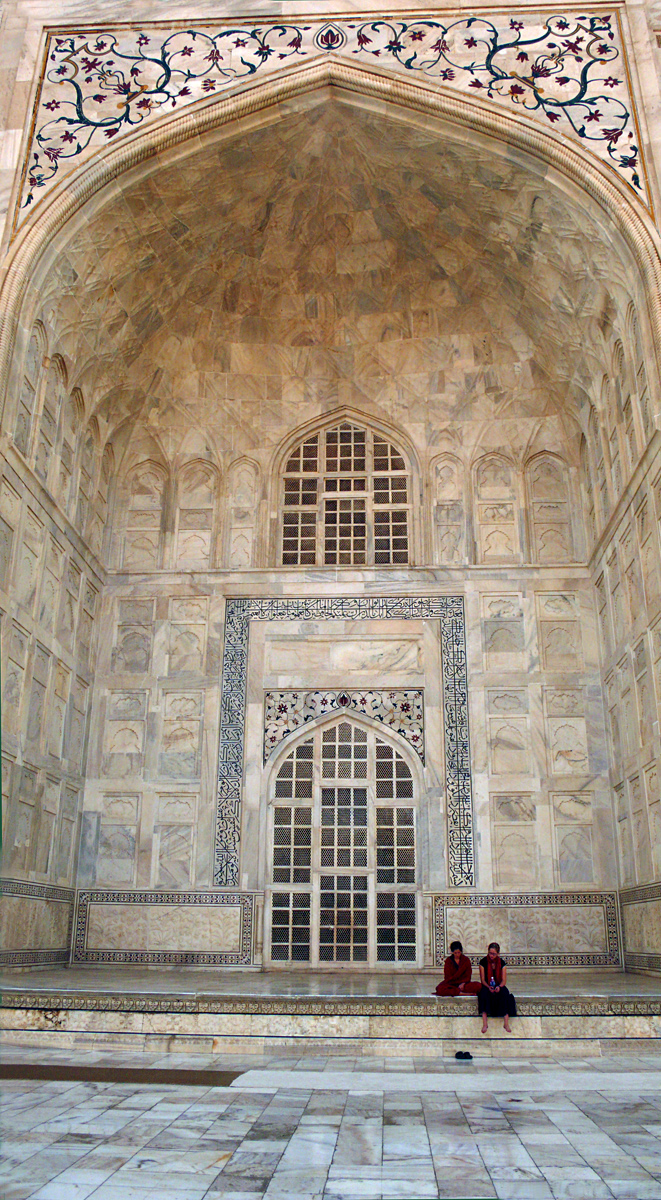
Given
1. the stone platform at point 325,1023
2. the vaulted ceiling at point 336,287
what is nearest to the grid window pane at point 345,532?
the vaulted ceiling at point 336,287

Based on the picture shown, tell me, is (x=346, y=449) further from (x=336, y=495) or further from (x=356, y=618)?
(x=356, y=618)

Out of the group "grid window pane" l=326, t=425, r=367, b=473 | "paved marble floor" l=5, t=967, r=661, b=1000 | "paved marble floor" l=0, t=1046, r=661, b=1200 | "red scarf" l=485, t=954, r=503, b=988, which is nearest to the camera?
"paved marble floor" l=0, t=1046, r=661, b=1200

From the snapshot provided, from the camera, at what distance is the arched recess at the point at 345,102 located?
935 centimetres

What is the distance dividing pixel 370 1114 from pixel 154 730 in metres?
7.85

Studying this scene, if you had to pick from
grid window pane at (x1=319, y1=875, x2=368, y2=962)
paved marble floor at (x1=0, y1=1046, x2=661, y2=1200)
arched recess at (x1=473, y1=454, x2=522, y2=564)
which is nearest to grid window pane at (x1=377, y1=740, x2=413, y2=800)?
grid window pane at (x1=319, y1=875, x2=368, y2=962)

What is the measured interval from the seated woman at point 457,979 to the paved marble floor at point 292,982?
1.20ft

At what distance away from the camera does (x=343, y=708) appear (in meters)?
11.6

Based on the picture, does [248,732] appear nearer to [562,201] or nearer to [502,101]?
[562,201]

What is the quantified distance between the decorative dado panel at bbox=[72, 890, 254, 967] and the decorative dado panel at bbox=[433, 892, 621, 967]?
2.26 m

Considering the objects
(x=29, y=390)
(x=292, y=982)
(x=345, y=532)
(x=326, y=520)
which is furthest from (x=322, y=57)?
(x=292, y=982)

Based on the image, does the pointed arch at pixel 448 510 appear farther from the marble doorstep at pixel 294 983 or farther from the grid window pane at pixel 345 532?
the marble doorstep at pixel 294 983

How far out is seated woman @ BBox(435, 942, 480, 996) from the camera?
7.32m

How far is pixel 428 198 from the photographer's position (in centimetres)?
1159

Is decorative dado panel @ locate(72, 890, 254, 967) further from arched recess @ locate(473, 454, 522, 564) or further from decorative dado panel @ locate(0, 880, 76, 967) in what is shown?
arched recess @ locate(473, 454, 522, 564)
